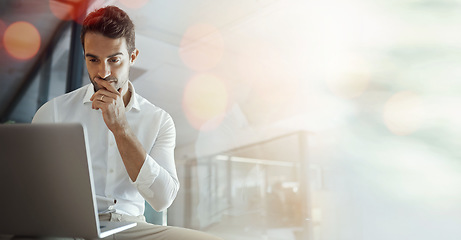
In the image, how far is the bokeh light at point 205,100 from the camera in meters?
2.40

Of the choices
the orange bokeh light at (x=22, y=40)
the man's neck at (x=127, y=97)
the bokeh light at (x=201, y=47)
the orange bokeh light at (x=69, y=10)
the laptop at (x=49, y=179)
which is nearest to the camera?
the laptop at (x=49, y=179)

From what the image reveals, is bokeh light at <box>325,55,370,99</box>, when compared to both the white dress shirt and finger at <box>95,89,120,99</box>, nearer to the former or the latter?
the white dress shirt

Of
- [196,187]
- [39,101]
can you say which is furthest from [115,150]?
[39,101]

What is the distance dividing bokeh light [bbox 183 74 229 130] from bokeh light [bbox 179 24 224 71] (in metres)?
0.09

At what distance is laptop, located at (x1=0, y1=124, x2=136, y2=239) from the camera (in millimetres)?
669

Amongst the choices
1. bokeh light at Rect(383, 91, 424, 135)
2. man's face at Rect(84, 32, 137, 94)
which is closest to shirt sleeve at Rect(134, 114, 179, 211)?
man's face at Rect(84, 32, 137, 94)

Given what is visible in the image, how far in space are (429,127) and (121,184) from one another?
3.46 feet

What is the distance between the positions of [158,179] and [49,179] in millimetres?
457

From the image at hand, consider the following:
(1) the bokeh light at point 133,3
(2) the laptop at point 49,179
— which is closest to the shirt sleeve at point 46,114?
(2) the laptop at point 49,179

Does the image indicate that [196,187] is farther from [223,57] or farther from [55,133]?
[55,133]

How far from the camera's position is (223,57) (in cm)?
228

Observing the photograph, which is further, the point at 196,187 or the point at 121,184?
the point at 196,187

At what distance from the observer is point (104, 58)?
4.29 ft

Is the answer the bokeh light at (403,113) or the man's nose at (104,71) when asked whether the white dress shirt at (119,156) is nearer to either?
the man's nose at (104,71)
